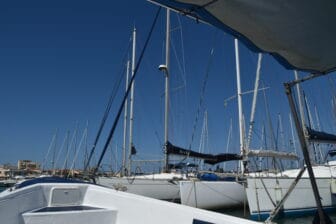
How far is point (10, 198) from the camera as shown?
3.38 m

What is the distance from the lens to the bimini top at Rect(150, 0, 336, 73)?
211 centimetres

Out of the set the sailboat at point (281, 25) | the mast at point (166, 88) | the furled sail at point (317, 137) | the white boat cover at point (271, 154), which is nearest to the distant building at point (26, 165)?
the mast at point (166, 88)

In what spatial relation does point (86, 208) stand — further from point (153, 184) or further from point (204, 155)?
point (204, 155)

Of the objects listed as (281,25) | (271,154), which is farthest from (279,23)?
(271,154)

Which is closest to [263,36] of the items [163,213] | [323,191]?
[163,213]

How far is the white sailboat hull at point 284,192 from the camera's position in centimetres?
998

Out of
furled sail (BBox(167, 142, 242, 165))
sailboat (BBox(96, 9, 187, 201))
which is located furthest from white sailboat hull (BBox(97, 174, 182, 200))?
furled sail (BBox(167, 142, 242, 165))

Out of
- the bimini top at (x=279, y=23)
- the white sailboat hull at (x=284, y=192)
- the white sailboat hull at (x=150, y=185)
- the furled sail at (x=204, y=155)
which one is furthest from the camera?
the furled sail at (x=204, y=155)

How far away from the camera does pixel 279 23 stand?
2307mm

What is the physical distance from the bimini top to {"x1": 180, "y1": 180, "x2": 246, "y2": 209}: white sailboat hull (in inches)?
353

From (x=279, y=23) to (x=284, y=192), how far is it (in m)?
9.29

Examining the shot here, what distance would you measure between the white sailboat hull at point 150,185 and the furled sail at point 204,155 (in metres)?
1.22

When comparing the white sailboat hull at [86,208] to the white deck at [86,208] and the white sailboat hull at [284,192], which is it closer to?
the white deck at [86,208]

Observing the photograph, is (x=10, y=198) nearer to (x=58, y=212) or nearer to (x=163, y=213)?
(x=58, y=212)
